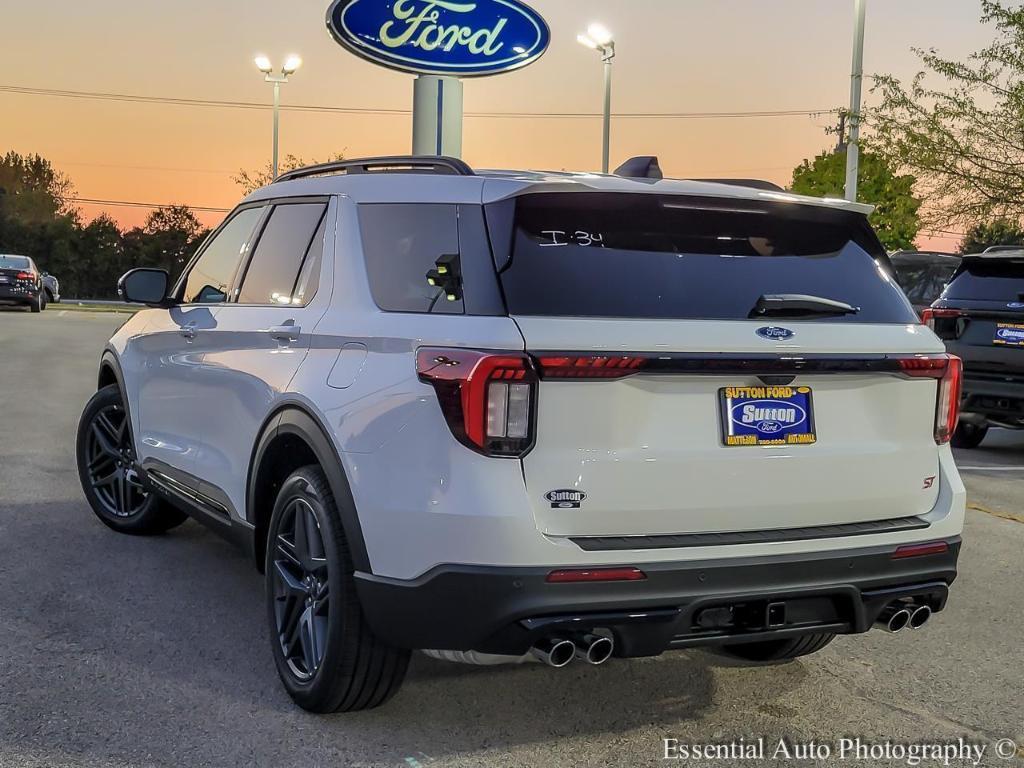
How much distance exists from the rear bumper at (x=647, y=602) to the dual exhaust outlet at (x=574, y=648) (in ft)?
0.14

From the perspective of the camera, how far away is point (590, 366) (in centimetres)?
348

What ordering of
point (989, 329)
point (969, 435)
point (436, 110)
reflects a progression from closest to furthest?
point (989, 329)
point (969, 435)
point (436, 110)

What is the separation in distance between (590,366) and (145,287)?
11.4 feet

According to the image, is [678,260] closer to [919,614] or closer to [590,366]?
[590,366]

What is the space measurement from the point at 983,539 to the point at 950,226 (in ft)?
57.2

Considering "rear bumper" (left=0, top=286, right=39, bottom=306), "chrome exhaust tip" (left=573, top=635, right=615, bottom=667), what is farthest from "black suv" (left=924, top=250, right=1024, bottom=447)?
"rear bumper" (left=0, top=286, right=39, bottom=306)

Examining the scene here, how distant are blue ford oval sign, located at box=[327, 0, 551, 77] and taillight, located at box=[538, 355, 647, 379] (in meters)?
18.2

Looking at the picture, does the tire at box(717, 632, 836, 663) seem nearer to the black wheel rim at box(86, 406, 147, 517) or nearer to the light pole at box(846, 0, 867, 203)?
the black wheel rim at box(86, 406, 147, 517)

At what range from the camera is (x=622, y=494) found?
3.53 metres

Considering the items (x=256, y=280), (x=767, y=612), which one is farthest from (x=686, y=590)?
(x=256, y=280)

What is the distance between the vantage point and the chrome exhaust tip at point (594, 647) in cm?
348

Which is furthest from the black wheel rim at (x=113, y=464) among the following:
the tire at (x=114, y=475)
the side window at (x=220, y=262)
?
the side window at (x=220, y=262)

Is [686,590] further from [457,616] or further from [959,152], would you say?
[959,152]

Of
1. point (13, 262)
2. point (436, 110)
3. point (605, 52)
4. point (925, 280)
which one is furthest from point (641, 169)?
point (13, 262)
